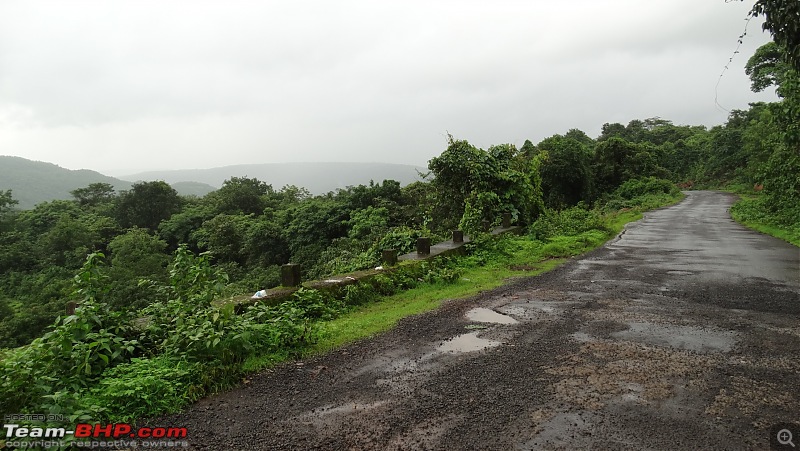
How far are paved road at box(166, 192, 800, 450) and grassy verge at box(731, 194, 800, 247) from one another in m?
9.22

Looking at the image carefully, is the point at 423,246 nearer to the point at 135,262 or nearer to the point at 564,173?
the point at 564,173

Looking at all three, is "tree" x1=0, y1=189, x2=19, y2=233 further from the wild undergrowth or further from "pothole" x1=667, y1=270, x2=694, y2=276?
"pothole" x1=667, y1=270, x2=694, y2=276

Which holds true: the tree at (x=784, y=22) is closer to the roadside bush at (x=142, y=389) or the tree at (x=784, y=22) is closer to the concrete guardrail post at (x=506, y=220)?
the roadside bush at (x=142, y=389)

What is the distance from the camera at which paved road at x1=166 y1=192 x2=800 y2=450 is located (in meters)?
3.21

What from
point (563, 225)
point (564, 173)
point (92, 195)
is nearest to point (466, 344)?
point (563, 225)

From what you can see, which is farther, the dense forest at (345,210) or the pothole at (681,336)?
the dense forest at (345,210)

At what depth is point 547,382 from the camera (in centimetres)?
401

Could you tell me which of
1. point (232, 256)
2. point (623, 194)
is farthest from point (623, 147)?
point (232, 256)

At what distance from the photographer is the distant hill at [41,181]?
124031 millimetres

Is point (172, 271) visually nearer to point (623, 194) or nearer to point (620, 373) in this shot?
point (620, 373)

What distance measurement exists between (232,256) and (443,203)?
83.6 feet

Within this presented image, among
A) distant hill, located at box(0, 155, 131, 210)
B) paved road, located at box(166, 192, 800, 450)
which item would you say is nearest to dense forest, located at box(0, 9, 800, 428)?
paved road, located at box(166, 192, 800, 450)

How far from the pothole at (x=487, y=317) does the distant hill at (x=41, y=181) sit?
113259 millimetres

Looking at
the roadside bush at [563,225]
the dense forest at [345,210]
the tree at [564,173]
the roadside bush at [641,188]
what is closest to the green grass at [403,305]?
the dense forest at [345,210]
